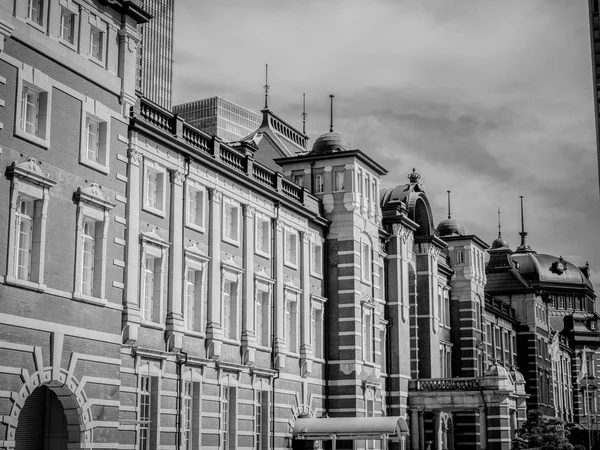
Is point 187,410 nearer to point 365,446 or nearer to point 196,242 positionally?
point 196,242

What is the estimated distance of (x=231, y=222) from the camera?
4309cm

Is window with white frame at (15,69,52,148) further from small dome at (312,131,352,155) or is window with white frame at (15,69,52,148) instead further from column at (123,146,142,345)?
small dome at (312,131,352,155)

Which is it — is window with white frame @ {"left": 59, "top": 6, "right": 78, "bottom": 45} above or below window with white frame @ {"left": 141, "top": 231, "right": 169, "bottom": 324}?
above

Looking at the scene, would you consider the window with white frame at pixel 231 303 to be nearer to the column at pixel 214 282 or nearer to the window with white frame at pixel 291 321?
the column at pixel 214 282

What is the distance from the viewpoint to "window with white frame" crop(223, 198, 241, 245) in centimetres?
4212

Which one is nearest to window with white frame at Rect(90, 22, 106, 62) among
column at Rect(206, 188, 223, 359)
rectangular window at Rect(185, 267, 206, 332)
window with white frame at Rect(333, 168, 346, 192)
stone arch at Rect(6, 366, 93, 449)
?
column at Rect(206, 188, 223, 359)

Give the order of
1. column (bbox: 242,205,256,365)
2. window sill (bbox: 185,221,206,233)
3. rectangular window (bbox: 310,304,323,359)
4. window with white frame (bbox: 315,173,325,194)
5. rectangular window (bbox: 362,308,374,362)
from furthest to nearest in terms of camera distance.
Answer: window with white frame (bbox: 315,173,325,194)
rectangular window (bbox: 362,308,374,362)
rectangular window (bbox: 310,304,323,359)
column (bbox: 242,205,256,365)
window sill (bbox: 185,221,206,233)

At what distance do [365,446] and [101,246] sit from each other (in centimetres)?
2437

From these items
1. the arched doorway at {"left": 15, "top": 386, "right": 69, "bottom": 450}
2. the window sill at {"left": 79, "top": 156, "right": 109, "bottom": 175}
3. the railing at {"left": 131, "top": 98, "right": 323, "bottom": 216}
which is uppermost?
the railing at {"left": 131, "top": 98, "right": 323, "bottom": 216}

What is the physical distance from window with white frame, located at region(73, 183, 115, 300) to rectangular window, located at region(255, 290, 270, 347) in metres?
13.6

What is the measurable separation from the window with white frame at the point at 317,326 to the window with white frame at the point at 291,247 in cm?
253

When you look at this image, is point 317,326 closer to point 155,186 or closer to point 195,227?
point 195,227

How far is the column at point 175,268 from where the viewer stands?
36969 mm

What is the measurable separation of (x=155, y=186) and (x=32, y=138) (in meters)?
9.08
